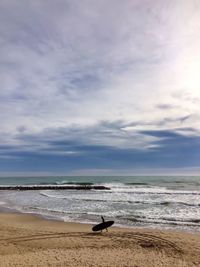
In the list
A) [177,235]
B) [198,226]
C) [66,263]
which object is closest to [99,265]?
[66,263]

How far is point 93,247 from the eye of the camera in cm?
1280

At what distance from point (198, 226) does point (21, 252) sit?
9.84 m

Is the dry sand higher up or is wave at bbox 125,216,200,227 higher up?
wave at bbox 125,216,200,227

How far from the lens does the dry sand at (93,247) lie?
10773mm

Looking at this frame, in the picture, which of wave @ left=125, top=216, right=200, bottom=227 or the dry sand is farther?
wave @ left=125, top=216, right=200, bottom=227

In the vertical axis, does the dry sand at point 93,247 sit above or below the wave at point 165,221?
below

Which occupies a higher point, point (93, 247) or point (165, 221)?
point (165, 221)

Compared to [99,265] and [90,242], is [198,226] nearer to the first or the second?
[90,242]

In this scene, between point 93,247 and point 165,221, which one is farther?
point 165,221

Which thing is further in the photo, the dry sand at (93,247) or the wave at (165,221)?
the wave at (165,221)

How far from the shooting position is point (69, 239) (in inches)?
559

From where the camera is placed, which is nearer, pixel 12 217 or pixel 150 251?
pixel 150 251

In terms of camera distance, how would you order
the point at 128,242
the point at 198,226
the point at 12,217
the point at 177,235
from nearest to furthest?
the point at 128,242
the point at 177,235
the point at 198,226
the point at 12,217

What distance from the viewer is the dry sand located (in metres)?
10.8
